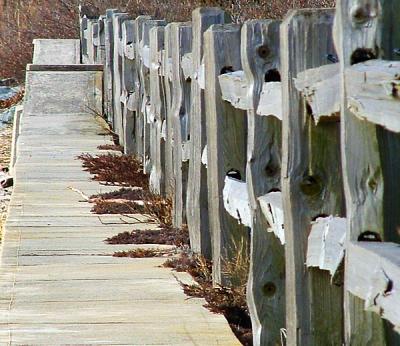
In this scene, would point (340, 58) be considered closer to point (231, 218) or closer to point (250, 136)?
point (250, 136)

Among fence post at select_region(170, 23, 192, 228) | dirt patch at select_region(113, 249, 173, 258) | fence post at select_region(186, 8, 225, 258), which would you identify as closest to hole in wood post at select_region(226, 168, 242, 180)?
fence post at select_region(186, 8, 225, 258)

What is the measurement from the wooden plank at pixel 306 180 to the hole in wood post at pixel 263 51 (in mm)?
691

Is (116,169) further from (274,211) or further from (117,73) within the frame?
(274,211)

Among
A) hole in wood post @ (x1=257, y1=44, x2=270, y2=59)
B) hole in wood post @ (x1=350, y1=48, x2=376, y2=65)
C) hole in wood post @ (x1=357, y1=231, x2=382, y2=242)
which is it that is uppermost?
hole in wood post @ (x1=257, y1=44, x2=270, y2=59)

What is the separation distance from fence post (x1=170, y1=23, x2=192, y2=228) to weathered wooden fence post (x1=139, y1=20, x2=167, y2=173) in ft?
5.87

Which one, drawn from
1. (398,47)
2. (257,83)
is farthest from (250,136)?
(398,47)

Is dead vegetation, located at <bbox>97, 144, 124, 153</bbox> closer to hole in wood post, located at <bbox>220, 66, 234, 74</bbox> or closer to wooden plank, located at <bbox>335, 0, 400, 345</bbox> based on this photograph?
hole in wood post, located at <bbox>220, 66, 234, 74</bbox>

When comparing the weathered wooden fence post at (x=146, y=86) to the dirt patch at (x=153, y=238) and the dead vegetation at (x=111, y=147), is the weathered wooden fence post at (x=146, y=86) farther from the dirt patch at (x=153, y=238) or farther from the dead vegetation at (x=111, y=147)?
the dirt patch at (x=153, y=238)

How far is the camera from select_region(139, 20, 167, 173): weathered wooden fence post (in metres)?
9.36

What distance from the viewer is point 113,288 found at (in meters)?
5.80

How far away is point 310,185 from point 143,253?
2745mm

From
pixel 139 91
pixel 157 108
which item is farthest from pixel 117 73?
pixel 157 108

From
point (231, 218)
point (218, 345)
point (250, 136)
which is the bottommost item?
point (218, 345)

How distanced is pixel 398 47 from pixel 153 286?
2.79 meters
